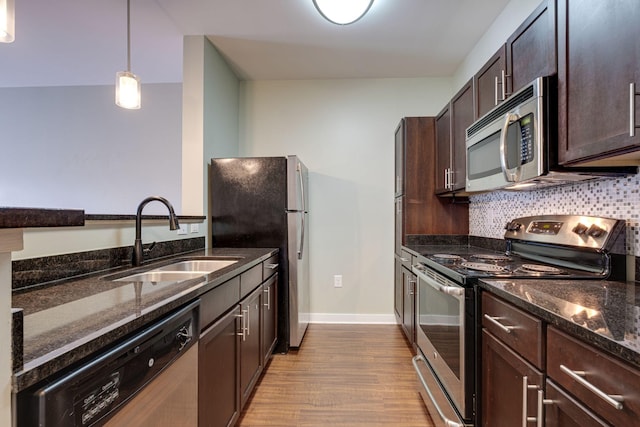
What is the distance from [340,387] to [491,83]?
215 cm

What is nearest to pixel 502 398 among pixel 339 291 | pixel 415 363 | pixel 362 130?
pixel 415 363

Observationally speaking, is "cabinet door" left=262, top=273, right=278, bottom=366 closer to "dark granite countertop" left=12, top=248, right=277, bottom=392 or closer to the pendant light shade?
"dark granite countertop" left=12, top=248, right=277, bottom=392

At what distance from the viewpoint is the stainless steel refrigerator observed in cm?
262

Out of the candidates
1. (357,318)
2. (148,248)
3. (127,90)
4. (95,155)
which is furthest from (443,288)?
(95,155)

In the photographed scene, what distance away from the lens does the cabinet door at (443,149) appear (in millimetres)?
2537

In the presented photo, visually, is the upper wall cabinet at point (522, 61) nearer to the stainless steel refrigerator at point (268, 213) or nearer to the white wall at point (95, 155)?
the stainless steel refrigerator at point (268, 213)

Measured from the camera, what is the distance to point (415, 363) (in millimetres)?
2088

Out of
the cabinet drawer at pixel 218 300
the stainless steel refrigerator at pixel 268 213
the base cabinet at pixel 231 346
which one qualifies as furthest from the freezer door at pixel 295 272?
the cabinet drawer at pixel 218 300

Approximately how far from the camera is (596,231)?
1349mm

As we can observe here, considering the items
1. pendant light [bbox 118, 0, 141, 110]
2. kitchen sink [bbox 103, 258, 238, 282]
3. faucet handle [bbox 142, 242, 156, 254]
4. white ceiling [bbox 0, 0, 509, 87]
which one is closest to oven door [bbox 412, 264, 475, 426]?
kitchen sink [bbox 103, 258, 238, 282]

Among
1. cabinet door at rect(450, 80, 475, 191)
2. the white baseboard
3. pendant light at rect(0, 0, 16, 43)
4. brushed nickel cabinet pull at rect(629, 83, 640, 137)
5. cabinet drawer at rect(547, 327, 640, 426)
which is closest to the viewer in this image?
cabinet drawer at rect(547, 327, 640, 426)

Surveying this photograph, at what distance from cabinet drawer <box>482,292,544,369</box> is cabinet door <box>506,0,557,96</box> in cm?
99

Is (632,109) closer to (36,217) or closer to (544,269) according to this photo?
(544,269)

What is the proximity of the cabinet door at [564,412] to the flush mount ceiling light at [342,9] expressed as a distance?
2210 mm
